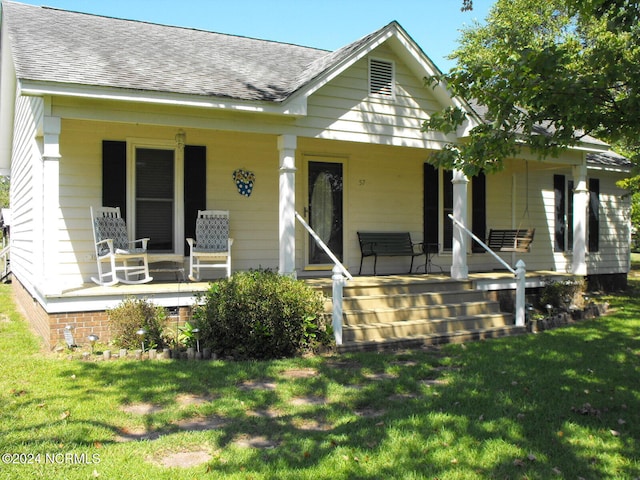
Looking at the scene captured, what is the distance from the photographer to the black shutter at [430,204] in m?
11.6

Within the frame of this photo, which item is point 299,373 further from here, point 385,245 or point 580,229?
point 580,229

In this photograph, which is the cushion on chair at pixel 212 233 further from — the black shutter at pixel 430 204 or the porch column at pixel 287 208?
the black shutter at pixel 430 204

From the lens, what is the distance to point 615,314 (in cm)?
1044

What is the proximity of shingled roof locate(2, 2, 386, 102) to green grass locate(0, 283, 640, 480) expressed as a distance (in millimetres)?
3665

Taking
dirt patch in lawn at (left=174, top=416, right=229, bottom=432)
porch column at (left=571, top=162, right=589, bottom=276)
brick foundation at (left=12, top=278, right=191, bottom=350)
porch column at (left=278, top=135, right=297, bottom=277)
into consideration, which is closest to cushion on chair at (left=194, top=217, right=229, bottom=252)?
porch column at (left=278, top=135, right=297, bottom=277)

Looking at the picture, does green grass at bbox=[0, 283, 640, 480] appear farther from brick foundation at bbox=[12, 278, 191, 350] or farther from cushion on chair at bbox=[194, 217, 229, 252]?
cushion on chair at bbox=[194, 217, 229, 252]

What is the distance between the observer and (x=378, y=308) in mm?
8523

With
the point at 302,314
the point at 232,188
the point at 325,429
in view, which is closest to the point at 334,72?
the point at 232,188

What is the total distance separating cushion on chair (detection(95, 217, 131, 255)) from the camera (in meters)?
8.25

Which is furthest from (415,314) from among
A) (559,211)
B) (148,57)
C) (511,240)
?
(559,211)

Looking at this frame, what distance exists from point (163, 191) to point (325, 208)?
3.05 meters

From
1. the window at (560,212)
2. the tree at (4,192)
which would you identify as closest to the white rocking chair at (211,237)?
the window at (560,212)

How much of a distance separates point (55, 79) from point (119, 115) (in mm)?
909

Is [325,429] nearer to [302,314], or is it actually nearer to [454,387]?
[454,387]
